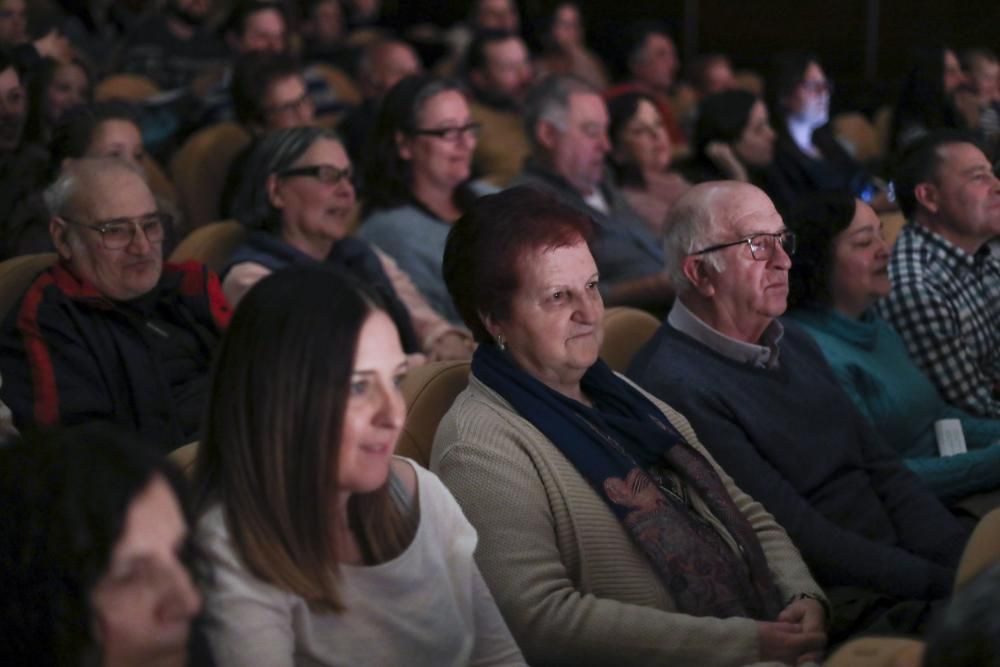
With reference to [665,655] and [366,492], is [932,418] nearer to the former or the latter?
[665,655]

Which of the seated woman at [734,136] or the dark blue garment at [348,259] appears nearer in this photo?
the dark blue garment at [348,259]

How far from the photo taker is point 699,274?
2746 millimetres

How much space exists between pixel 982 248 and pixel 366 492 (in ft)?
7.46

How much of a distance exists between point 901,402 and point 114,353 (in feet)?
5.52

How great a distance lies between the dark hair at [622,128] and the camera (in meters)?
5.13

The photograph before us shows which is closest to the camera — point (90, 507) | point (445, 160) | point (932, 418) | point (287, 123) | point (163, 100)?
point (90, 507)

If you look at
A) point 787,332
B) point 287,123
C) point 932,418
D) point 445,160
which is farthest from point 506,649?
point 287,123

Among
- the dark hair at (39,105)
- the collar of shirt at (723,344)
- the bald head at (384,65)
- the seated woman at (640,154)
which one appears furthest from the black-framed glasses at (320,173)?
the bald head at (384,65)

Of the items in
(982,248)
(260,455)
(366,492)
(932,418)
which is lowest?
(932,418)

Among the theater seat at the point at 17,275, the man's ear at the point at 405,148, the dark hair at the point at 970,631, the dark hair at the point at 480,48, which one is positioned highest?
the dark hair at the point at 970,631

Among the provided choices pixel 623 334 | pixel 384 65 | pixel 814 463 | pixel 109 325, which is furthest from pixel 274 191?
Result: pixel 384 65

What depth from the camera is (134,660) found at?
4.63ft

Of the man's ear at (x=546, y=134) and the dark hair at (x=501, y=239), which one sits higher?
the dark hair at (x=501, y=239)

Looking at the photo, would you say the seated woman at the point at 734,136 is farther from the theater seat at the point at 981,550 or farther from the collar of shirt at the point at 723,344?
the theater seat at the point at 981,550
